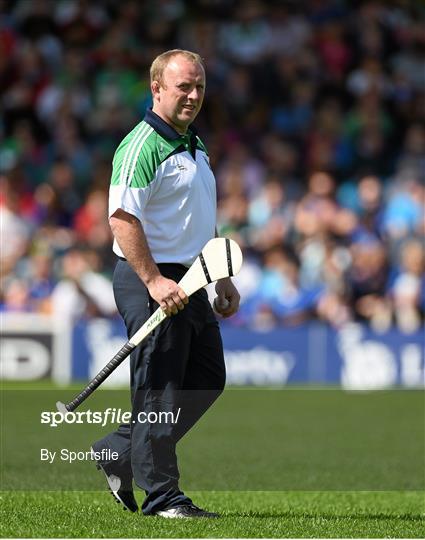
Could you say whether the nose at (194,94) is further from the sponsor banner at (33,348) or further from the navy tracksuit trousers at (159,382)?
the sponsor banner at (33,348)

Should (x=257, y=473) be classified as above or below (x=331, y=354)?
above

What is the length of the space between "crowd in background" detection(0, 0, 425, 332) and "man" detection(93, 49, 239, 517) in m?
9.41

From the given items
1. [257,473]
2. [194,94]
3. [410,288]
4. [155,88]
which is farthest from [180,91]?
[410,288]

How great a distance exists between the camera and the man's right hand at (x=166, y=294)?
254 inches

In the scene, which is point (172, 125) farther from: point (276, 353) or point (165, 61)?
point (276, 353)

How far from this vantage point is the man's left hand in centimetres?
697

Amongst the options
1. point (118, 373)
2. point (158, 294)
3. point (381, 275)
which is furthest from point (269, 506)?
point (381, 275)

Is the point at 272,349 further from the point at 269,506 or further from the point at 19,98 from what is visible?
the point at 269,506

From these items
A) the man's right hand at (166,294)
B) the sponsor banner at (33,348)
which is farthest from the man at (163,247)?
the sponsor banner at (33,348)

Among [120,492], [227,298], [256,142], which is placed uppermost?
[256,142]

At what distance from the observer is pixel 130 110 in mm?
18844

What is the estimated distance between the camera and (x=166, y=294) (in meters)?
6.45

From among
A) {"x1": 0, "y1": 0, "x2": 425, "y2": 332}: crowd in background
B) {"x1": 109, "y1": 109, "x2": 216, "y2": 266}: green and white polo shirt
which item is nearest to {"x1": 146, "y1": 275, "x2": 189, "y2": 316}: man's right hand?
{"x1": 109, "y1": 109, "x2": 216, "y2": 266}: green and white polo shirt

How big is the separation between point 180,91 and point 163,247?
77cm
